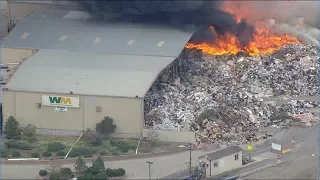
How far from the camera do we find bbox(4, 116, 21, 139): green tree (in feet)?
117

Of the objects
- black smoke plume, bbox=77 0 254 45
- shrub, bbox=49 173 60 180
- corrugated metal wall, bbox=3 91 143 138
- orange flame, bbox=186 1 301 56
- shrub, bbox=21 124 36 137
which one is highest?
black smoke plume, bbox=77 0 254 45

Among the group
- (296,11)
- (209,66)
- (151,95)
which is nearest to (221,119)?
(151,95)

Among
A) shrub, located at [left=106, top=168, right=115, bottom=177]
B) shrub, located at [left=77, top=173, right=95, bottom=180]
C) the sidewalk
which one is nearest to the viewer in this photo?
shrub, located at [left=77, top=173, right=95, bottom=180]

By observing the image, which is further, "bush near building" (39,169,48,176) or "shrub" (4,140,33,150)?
"shrub" (4,140,33,150)

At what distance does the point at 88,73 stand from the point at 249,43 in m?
9.07

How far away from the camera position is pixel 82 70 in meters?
38.0

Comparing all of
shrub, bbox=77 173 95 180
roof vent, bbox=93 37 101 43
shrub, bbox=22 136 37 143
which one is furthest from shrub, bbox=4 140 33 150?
roof vent, bbox=93 37 101 43

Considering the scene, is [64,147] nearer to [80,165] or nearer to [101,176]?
[80,165]

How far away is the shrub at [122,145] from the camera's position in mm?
34344

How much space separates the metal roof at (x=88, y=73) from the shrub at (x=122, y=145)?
1771mm

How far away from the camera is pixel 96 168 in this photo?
3141 cm

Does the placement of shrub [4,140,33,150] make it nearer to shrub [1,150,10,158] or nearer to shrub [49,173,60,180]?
shrub [1,150,10,158]

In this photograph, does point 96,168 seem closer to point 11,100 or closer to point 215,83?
point 11,100

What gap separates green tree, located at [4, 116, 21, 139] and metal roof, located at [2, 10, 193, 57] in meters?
A: 5.89
